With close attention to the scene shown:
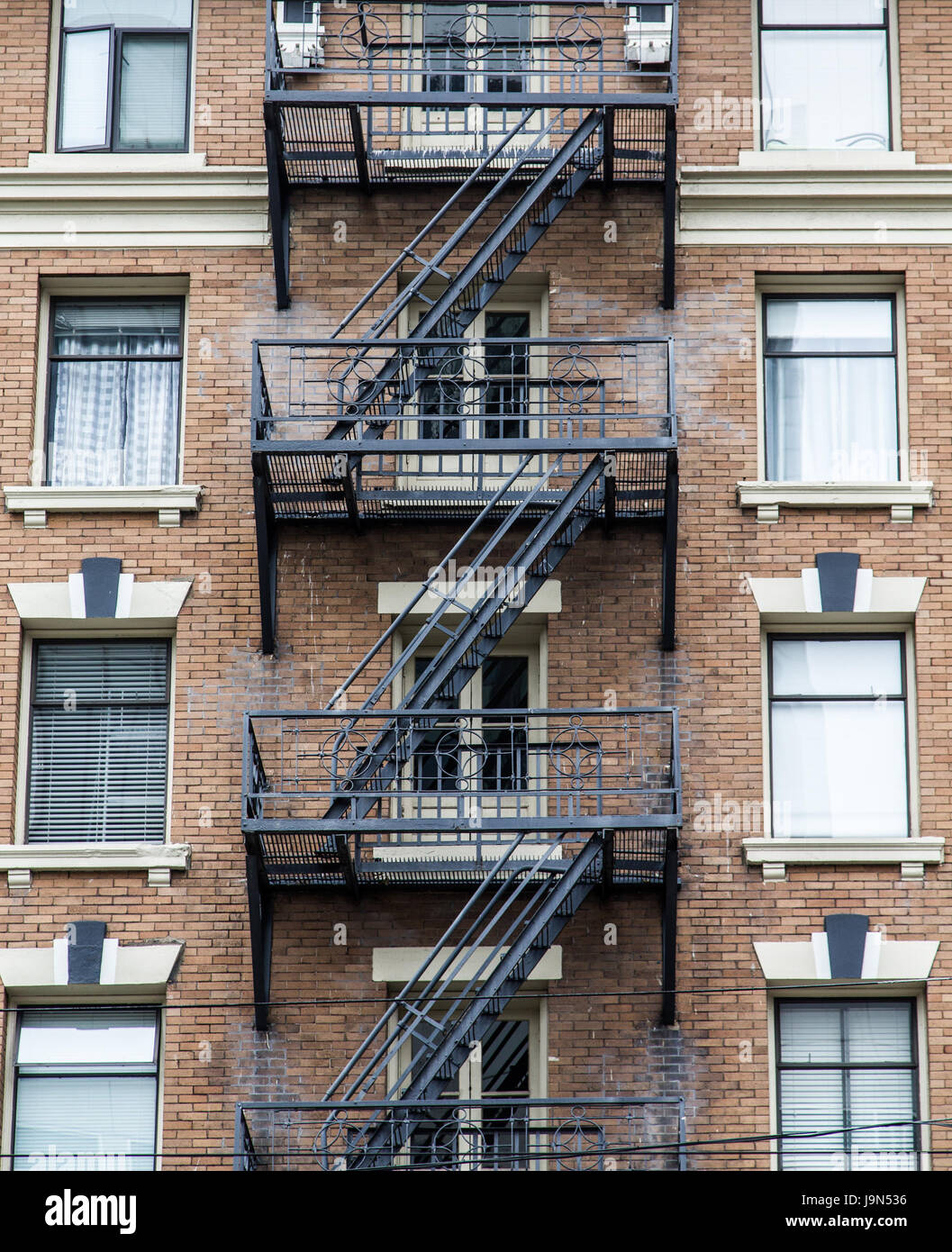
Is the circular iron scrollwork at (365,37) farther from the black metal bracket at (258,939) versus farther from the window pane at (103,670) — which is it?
the black metal bracket at (258,939)

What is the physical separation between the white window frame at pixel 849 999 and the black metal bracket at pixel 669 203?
604 centimetres

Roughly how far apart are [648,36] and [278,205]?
3.64 m

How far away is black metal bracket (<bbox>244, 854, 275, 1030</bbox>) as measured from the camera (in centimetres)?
1834

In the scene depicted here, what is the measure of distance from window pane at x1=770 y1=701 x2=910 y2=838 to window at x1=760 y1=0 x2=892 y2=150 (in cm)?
521

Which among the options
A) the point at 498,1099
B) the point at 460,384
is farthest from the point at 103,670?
the point at 498,1099

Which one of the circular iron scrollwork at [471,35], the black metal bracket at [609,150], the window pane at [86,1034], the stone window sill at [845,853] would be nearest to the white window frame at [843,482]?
the black metal bracket at [609,150]

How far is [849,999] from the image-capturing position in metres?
18.8

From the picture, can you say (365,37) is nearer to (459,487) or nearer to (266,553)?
(459,487)

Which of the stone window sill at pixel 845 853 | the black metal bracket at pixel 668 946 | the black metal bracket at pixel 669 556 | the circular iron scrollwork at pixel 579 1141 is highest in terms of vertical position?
the black metal bracket at pixel 669 556

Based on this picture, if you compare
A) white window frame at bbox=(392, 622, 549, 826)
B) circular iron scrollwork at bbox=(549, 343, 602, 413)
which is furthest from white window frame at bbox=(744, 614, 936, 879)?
circular iron scrollwork at bbox=(549, 343, 602, 413)

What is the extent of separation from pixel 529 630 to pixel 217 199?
15.7 feet

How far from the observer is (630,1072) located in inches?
724

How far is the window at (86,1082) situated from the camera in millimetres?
18578
